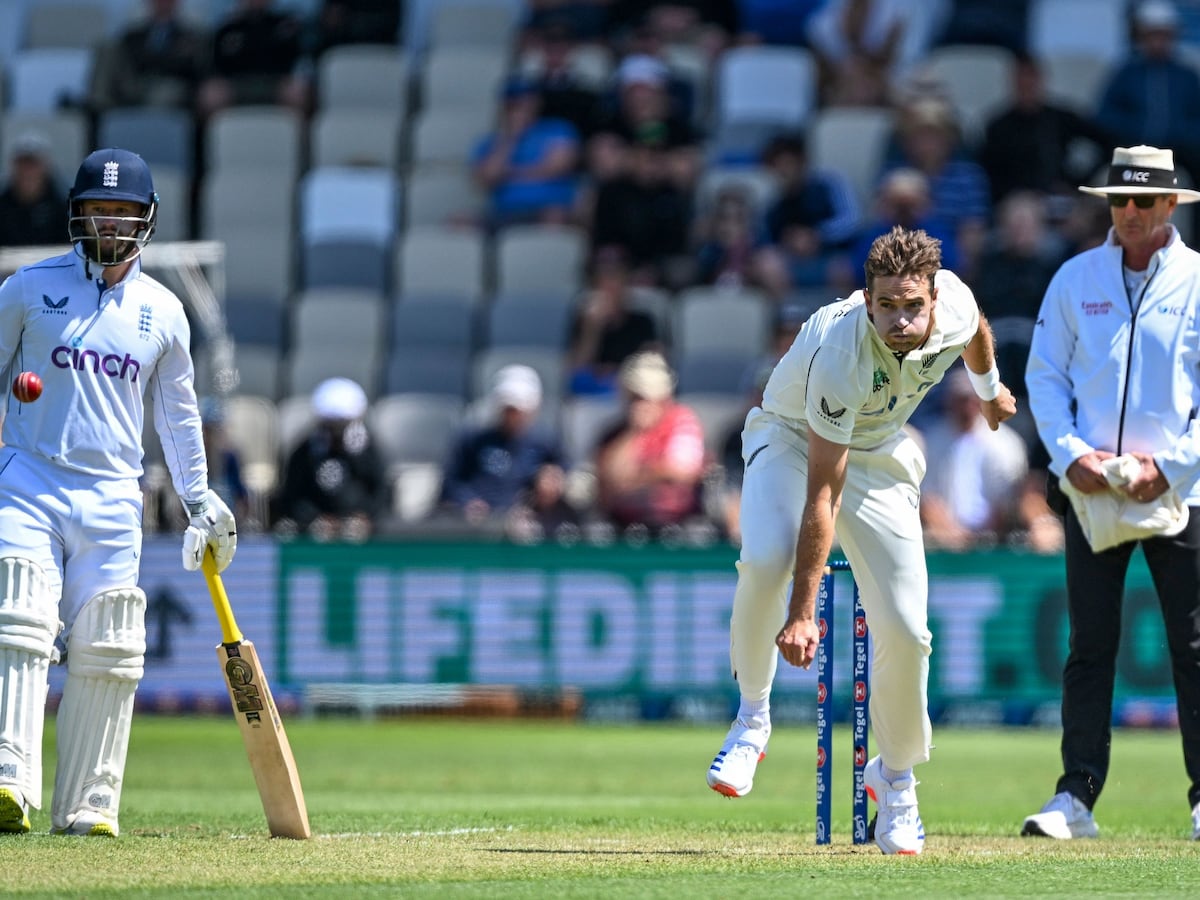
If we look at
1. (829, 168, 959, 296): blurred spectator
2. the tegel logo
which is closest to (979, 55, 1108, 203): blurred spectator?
(829, 168, 959, 296): blurred spectator

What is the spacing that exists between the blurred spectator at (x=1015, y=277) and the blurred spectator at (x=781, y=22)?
3.65 meters

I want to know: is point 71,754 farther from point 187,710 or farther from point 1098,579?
point 187,710

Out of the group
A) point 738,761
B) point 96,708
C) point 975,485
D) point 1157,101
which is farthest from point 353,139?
point 738,761

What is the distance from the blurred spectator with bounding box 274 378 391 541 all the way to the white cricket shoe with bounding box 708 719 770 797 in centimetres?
787

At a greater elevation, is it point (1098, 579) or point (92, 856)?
point (1098, 579)

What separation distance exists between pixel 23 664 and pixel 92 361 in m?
1.06

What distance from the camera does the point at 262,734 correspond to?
7.11m

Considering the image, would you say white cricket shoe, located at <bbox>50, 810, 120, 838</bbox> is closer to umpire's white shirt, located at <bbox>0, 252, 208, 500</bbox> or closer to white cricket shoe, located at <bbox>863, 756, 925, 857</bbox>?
umpire's white shirt, located at <bbox>0, 252, 208, 500</bbox>

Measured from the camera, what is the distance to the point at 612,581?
45.3 feet

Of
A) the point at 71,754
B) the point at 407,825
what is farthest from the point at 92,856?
the point at 407,825

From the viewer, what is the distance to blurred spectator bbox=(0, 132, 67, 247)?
1642cm

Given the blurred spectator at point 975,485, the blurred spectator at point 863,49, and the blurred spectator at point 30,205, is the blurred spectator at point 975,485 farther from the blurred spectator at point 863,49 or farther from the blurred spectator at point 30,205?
the blurred spectator at point 30,205

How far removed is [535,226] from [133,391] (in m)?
10.6

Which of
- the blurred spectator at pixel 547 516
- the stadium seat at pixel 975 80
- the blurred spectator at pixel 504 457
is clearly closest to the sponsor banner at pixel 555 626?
the blurred spectator at pixel 547 516
